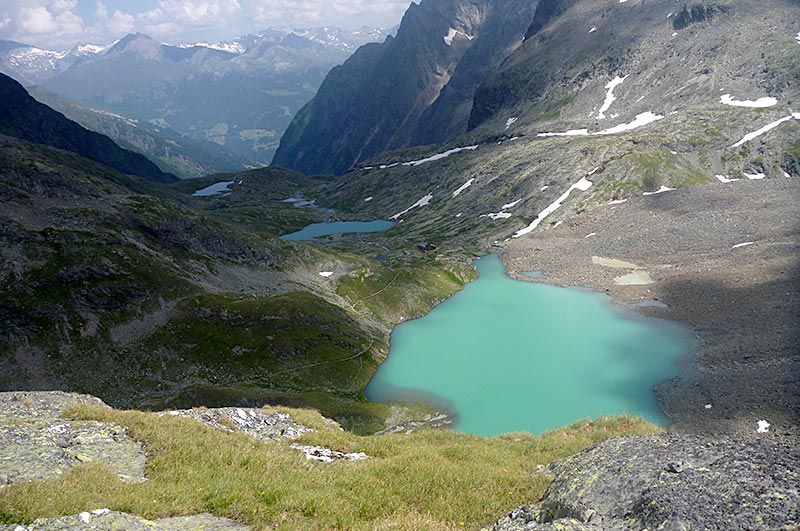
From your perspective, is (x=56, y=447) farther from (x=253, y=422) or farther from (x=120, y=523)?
(x=253, y=422)

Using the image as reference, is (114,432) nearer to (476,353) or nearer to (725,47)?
(476,353)

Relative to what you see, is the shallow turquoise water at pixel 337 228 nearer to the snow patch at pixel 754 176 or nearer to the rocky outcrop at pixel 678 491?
the snow patch at pixel 754 176

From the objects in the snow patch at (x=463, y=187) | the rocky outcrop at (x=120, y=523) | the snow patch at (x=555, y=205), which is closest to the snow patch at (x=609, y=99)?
the snow patch at (x=463, y=187)

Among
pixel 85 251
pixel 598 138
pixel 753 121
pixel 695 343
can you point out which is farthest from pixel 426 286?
pixel 753 121

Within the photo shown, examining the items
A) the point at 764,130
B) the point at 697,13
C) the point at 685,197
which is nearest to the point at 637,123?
the point at 764,130

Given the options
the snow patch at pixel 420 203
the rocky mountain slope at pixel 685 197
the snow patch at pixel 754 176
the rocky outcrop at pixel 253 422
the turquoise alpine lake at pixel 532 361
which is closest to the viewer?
the rocky outcrop at pixel 253 422

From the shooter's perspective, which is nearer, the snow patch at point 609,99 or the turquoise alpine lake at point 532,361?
the turquoise alpine lake at point 532,361
